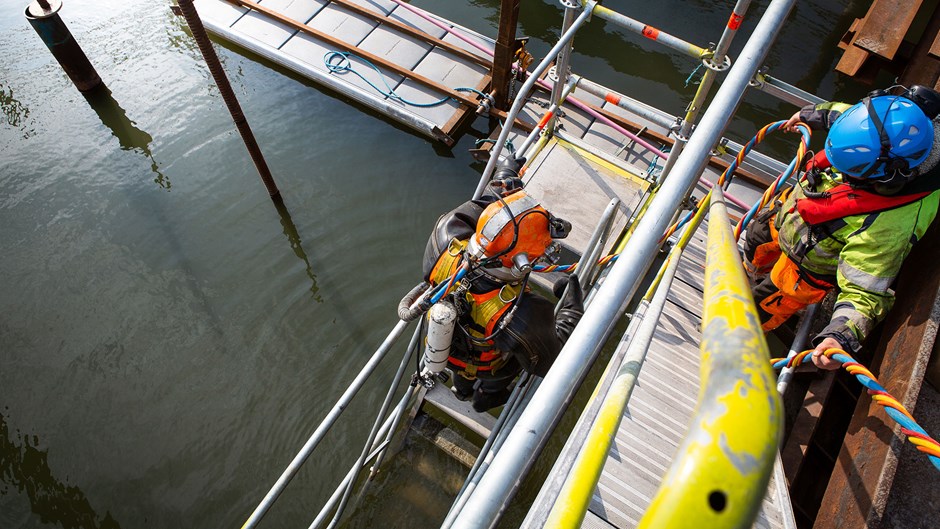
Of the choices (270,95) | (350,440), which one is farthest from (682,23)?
(350,440)

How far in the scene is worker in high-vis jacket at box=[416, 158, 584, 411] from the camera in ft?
10.2

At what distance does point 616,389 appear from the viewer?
1.36 metres

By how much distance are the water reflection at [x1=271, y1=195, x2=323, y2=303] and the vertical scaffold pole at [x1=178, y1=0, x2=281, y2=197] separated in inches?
7.5

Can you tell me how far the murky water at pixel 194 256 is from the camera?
5.57 meters

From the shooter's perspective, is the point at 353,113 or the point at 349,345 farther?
the point at 353,113

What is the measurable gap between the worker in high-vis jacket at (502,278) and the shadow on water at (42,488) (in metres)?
4.59

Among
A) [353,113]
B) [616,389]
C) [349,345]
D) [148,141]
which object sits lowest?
[616,389]

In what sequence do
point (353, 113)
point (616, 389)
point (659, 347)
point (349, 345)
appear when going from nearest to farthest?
point (616, 389) → point (659, 347) → point (349, 345) → point (353, 113)

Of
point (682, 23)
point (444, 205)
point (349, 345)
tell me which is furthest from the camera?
point (682, 23)

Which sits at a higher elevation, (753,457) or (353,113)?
(353,113)

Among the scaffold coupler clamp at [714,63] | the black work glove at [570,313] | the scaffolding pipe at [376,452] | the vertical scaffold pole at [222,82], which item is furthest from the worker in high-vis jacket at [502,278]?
the vertical scaffold pole at [222,82]

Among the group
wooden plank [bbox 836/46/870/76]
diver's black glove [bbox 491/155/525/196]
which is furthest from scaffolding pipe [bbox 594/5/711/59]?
wooden plank [bbox 836/46/870/76]

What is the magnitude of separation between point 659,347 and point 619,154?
15.0 feet

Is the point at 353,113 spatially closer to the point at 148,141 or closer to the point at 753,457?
the point at 148,141
